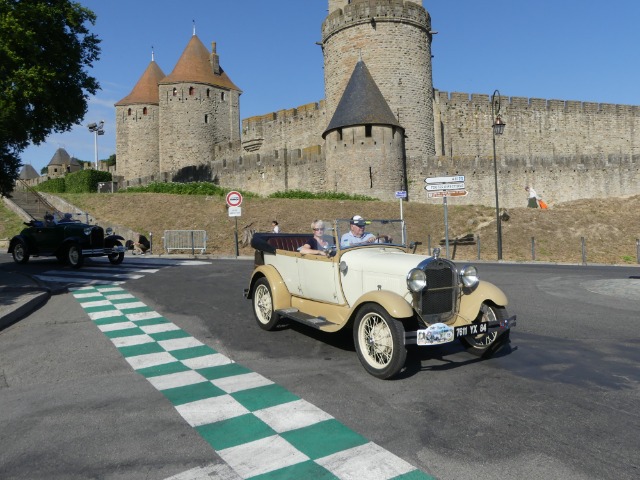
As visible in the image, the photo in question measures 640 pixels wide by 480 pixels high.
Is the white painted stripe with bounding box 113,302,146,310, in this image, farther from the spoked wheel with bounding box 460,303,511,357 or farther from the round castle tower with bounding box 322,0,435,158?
the round castle tower with bounding box 322,0,435,158

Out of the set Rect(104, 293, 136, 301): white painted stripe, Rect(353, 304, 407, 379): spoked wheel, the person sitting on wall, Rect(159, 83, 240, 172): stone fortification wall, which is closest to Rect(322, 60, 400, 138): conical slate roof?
the person sitting on wall

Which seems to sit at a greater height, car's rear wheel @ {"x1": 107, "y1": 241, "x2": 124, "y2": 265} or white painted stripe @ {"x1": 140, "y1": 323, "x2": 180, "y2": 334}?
car's rear wheel @ {"x1": 107, "y1": 241, "x2": 124, "y2": 265}

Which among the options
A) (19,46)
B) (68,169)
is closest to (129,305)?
(19,46)

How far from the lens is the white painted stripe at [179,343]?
5.63m

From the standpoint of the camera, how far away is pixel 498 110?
131ft

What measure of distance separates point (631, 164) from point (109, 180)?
47974mm

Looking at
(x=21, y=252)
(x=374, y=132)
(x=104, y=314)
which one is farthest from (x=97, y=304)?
(x=374, y=132)

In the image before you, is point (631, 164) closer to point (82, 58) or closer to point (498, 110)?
point (498, 110)

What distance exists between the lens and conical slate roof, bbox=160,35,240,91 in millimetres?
44406

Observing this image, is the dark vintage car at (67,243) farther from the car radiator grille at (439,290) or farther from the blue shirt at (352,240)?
the car radiator grille at (439,290)

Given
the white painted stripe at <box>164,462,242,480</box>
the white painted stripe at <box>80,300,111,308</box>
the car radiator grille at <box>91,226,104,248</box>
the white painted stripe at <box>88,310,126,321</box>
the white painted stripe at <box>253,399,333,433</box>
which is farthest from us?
the car radiator grille at <box>91,226,104,248</box>

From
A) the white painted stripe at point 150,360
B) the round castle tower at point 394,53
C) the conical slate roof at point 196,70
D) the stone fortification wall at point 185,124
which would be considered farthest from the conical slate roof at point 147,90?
the white painted stripe at point 150,360

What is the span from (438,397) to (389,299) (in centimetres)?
99

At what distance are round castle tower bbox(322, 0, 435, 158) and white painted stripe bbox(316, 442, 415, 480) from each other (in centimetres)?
3150
